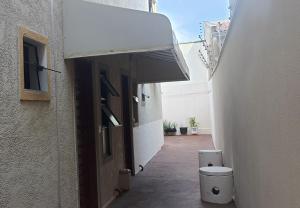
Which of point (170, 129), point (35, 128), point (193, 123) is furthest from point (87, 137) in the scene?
point (193, 123)

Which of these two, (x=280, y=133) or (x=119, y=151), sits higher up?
(x=280, y=133)

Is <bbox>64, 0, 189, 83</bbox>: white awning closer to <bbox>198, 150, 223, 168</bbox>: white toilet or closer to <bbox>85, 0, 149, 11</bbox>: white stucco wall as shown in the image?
<bbox>85, 0, 149, 11</bbox>: white stucco wall

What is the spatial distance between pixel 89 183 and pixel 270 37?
4.41 metres

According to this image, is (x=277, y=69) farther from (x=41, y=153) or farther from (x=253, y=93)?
(x=41, y=153)

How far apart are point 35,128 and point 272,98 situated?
267cm

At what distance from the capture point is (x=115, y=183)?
716cm

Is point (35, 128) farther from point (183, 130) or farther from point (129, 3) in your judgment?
point (183, 130)

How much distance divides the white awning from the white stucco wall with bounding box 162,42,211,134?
1946 cm

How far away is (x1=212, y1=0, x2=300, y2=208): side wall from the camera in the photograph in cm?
200

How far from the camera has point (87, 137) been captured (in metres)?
5.66

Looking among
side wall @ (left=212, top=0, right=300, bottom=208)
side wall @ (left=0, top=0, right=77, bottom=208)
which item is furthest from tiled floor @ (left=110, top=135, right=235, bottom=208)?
side wall @ (left=212, top=0, right=300, bottom=208)

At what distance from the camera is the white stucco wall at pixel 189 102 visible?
76.6ft

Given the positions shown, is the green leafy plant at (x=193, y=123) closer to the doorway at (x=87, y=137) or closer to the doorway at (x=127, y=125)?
the doorway at (x=127, y=125)

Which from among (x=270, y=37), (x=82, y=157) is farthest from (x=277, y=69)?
(x=82, y=157)
